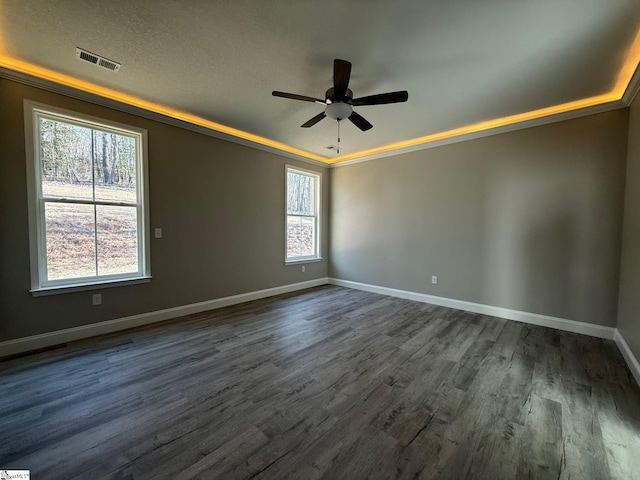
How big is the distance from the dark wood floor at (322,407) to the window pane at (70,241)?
32.2 inches

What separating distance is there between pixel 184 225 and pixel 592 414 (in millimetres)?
4519

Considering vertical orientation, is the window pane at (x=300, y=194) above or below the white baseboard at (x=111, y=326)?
above

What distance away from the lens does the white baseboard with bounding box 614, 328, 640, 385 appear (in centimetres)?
219

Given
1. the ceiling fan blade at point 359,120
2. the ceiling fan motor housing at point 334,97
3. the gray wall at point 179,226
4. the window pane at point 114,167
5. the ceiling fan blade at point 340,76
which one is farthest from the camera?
the window pane at point 114,167

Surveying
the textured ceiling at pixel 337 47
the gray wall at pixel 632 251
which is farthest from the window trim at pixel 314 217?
the gray wall at pixel 632 251

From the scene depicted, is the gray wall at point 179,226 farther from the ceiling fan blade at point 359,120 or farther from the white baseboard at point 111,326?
the ceiling fan blade at point 359,120

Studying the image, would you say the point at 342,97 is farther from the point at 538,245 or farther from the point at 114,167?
the point at 538,245

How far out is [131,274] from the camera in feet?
10.8

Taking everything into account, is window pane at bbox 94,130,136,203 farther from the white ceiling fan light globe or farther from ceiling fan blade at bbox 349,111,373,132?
ceiling fan blade at bbox 349,111,373,132

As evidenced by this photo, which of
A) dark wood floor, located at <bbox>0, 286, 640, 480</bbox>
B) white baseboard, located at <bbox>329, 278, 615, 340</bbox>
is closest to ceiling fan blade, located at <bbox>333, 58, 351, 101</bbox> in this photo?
dark wood floor, located at <bbox>0, 286, 640, 480</bbox>

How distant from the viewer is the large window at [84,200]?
266cm

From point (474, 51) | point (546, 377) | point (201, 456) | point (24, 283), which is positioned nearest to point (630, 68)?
point (474, 51)

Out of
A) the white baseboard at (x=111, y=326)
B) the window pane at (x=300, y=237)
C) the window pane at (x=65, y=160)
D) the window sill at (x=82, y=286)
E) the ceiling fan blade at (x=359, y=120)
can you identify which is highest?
the ceiling fan blade at (x=359, y=120)

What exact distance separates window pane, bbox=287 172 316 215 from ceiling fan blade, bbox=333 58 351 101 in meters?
2.85
